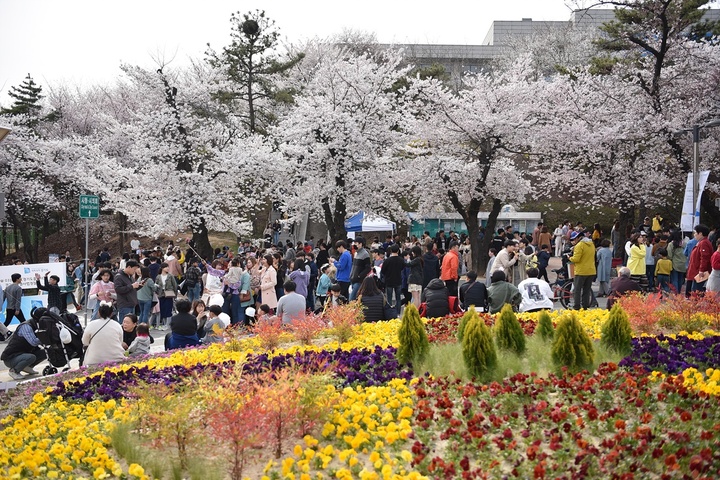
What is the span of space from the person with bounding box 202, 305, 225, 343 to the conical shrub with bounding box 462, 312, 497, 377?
5.41 meters

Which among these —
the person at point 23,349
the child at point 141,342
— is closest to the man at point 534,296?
the child at point 141,342

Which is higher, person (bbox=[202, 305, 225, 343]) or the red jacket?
the red jacket

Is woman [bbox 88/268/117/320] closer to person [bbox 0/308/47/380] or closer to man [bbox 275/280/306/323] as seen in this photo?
person [bbox 0/308/47/380]

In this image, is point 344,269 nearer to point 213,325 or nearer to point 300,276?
point 300,276

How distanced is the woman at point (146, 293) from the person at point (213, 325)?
16.1ft

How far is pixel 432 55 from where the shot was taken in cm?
7156

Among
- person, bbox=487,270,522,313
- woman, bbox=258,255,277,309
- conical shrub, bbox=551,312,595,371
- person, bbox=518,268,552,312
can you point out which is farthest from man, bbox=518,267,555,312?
woman, bbox=258,255,277,309

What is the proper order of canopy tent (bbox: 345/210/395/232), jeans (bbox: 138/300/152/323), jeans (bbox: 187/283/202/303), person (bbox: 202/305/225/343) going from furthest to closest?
canopy tent (bbox: 345/210/395/232)
jeans (bbox: 187/283/202/303)
jeans (bbox: 138/300/152/323)
person (bbox: 202/305/225/343)

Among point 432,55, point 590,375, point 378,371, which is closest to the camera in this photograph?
point 590,375

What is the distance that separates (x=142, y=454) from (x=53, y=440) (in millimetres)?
1243

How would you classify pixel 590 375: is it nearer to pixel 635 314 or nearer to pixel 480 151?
pixel 635 314

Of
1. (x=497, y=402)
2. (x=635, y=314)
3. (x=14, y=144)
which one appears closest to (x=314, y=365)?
(x=497, y=402)

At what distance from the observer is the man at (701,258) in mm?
14305

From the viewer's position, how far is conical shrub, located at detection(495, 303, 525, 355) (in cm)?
890
